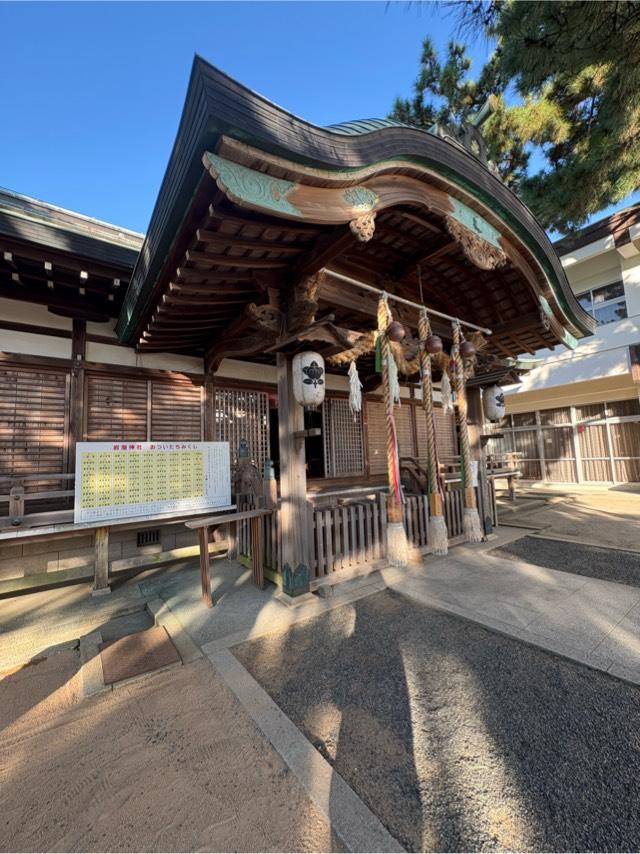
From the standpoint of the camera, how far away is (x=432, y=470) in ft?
12.4

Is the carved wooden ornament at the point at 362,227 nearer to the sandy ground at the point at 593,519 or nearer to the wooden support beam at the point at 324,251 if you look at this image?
the wooden support beam at the point at 324,251

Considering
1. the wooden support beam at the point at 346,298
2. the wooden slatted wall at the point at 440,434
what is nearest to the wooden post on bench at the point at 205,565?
the wooden support beam at the point at 346,298

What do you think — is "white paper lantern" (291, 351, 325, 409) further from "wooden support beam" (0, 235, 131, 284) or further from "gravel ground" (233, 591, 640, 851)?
"wooden support beam" (0, 235, 131, 284)

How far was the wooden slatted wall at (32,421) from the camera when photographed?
4832 mm

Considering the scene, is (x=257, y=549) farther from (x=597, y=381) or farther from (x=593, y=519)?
(x=597, y=381)

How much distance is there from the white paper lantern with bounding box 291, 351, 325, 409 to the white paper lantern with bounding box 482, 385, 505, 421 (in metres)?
4.32

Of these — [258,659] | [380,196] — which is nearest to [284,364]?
[380,196]

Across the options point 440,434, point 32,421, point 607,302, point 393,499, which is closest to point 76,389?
point 32,421

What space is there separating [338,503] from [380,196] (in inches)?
164

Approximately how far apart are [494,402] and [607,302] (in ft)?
36.5

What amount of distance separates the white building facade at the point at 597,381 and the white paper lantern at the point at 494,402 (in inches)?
221

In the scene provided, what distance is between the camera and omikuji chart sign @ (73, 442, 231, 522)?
172 inches

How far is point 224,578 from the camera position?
16.3 feet

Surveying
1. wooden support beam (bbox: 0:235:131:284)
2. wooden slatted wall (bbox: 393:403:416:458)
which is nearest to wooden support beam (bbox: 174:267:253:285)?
wooden support beam (bbox: 0:235:131:284)
